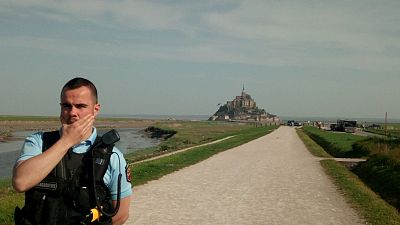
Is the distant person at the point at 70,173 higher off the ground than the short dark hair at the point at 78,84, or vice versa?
the short dark hair at the point at 78,84

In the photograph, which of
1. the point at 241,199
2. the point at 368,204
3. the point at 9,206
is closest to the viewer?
the point at 9,206

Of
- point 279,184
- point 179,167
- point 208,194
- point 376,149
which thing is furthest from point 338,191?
point 376,149

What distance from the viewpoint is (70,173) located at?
2.91m

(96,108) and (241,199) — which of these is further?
(241,199)

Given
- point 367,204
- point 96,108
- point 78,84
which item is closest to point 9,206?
point 96,108

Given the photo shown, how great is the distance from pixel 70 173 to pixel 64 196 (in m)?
0.14

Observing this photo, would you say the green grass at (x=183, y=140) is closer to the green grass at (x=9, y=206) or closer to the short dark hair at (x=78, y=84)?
the green grass at (x=9, y=206)

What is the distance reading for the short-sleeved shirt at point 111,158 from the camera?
2.95 metres

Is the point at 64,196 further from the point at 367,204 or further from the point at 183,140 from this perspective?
the point at 183,140

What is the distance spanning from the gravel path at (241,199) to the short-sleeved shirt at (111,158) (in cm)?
632

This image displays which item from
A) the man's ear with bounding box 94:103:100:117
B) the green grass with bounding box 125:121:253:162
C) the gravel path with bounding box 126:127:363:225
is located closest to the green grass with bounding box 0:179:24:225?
the gravel path with bounding box 126:127:363:225

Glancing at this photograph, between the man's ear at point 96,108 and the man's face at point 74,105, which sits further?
the man's ear at point 96,108

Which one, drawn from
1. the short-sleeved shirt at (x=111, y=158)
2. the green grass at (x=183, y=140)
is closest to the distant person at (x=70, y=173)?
the short-sleeved shirt at (x=111, y=158)

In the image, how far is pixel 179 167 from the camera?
803 inches
